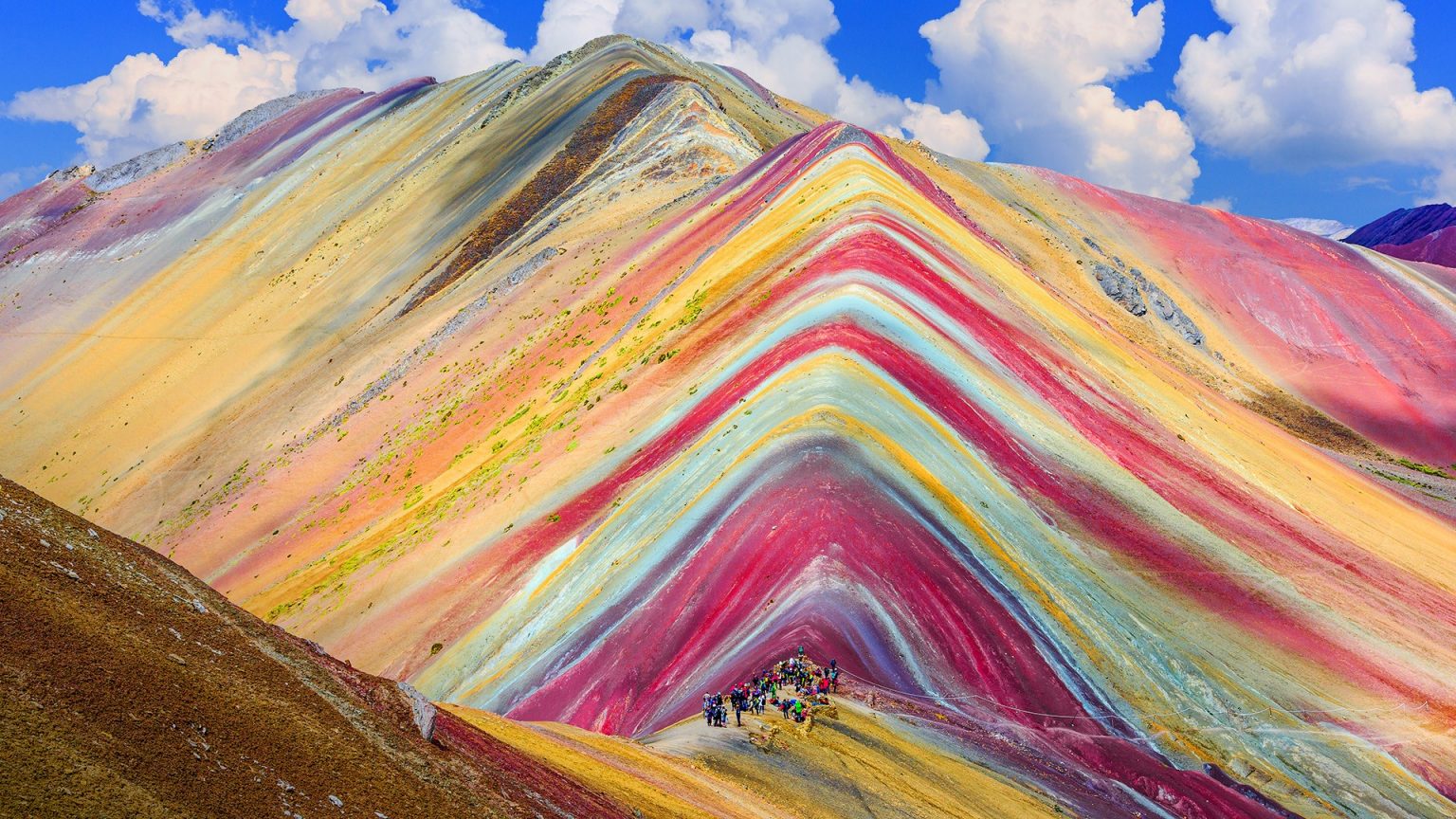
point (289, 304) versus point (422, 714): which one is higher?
point (289, 304)

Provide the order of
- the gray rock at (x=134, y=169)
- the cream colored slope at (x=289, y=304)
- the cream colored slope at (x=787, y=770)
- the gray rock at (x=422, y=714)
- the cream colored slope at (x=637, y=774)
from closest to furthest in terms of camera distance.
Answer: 1. the gray rock at (x=422, y=714)
2. the cream colored slope at (x=637, y=774)
3. the cream colored slope at (x=787, y=770)
4. the cream colored slope at (x=289, y=304)
5. the gray rock at (x=134, y=169)

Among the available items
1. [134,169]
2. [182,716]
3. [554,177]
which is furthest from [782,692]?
[134,169]

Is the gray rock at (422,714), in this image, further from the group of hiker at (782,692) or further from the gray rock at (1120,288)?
the gray rock at (1120,288)

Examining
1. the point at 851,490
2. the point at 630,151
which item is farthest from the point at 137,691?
the point at 630,151

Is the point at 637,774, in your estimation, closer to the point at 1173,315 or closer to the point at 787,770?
the point at 787,770

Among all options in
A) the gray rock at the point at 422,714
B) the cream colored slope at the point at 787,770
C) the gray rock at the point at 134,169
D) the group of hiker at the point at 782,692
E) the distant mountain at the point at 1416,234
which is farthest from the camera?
the distant mountain at the point at 1416,234

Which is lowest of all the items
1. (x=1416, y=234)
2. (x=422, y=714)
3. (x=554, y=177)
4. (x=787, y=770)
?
(x=787, y=770)

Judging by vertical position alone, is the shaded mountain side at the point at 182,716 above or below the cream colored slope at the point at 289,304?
below

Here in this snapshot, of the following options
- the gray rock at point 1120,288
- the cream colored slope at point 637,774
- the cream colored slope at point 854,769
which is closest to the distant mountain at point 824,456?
the cream colored slope at point 854,769
